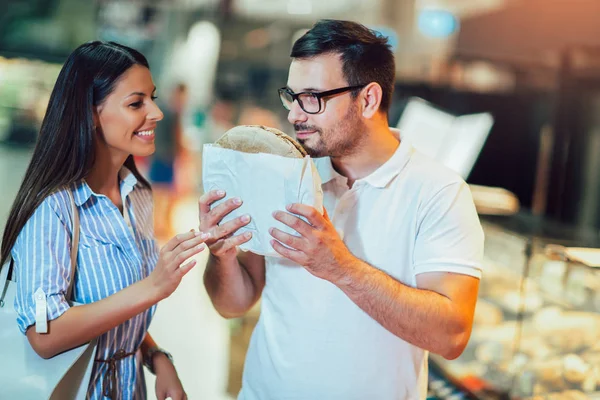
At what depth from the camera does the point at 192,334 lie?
4957mm

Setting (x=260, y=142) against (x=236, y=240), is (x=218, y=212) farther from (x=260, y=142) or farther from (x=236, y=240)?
(x=260, y=142)

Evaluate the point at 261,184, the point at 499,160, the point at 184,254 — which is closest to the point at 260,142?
the point at 261,184

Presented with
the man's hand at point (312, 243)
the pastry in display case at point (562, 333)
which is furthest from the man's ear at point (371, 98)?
the pastry in display case at point (562, 333)

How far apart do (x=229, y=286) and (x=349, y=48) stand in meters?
0.80

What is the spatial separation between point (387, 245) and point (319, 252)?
1.01 feet

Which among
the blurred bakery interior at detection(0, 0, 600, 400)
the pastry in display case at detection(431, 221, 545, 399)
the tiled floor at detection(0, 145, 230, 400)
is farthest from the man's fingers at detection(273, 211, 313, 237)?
the tiled floor at detection(0, 145, 230, 400)

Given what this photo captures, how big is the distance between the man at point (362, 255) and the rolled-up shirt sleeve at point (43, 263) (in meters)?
0.35

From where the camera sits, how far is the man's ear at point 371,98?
180 centimetres

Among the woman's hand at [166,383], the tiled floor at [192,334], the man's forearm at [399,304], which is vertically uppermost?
the man's forearm at [399,304]

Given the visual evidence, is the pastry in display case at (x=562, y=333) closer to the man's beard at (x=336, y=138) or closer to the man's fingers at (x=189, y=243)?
the man's beard at (x=336, y=138)

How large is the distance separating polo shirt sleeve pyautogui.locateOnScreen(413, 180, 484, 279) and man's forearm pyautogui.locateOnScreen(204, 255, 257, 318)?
547mm

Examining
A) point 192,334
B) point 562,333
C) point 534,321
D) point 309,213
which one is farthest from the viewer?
point 192,334

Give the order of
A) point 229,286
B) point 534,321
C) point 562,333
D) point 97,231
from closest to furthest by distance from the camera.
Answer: point 97,231 < point 229,286 < point 562,333 < point 534,321

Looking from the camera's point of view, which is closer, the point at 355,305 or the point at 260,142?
the point at 260,142
